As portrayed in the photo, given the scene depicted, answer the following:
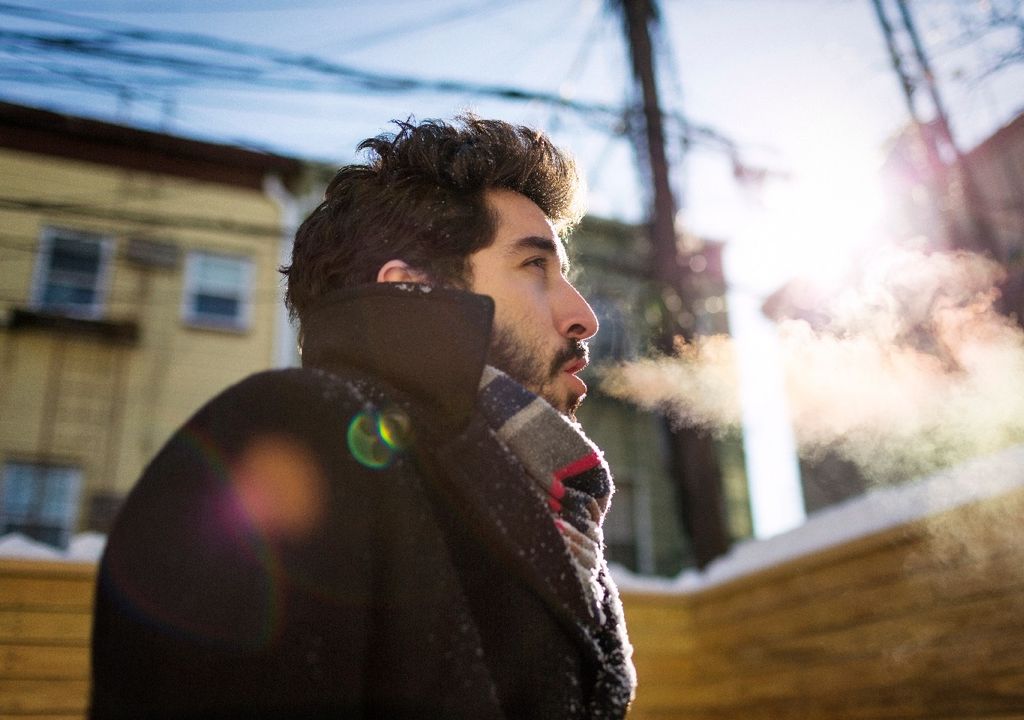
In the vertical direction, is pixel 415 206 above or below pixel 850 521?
above

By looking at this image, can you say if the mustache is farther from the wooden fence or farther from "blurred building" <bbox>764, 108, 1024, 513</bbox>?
the wooden fence

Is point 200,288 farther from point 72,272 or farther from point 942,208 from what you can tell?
point 942,208

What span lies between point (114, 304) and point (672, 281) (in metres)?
8.34

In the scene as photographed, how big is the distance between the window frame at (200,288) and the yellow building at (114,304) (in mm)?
18

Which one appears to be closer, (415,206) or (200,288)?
(415,206)

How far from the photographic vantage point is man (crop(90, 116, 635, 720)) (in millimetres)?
888

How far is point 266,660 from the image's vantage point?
0.88 meters

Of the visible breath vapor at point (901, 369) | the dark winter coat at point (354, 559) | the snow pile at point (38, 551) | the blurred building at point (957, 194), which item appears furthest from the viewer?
the blurred building at point (957, 194)

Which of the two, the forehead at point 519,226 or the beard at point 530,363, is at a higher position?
the forehead at point 519,226

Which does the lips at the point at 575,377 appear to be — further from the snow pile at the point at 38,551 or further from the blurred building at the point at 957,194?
the blurred building at the point at 957,194

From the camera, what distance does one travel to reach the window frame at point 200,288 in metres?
11.1

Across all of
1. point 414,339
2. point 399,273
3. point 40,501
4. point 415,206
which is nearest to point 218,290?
A: point 40,501

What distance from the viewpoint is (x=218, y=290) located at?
1142 centimetres

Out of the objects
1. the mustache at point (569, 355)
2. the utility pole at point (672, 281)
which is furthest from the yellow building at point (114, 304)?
the mustache at point (569, 355)
